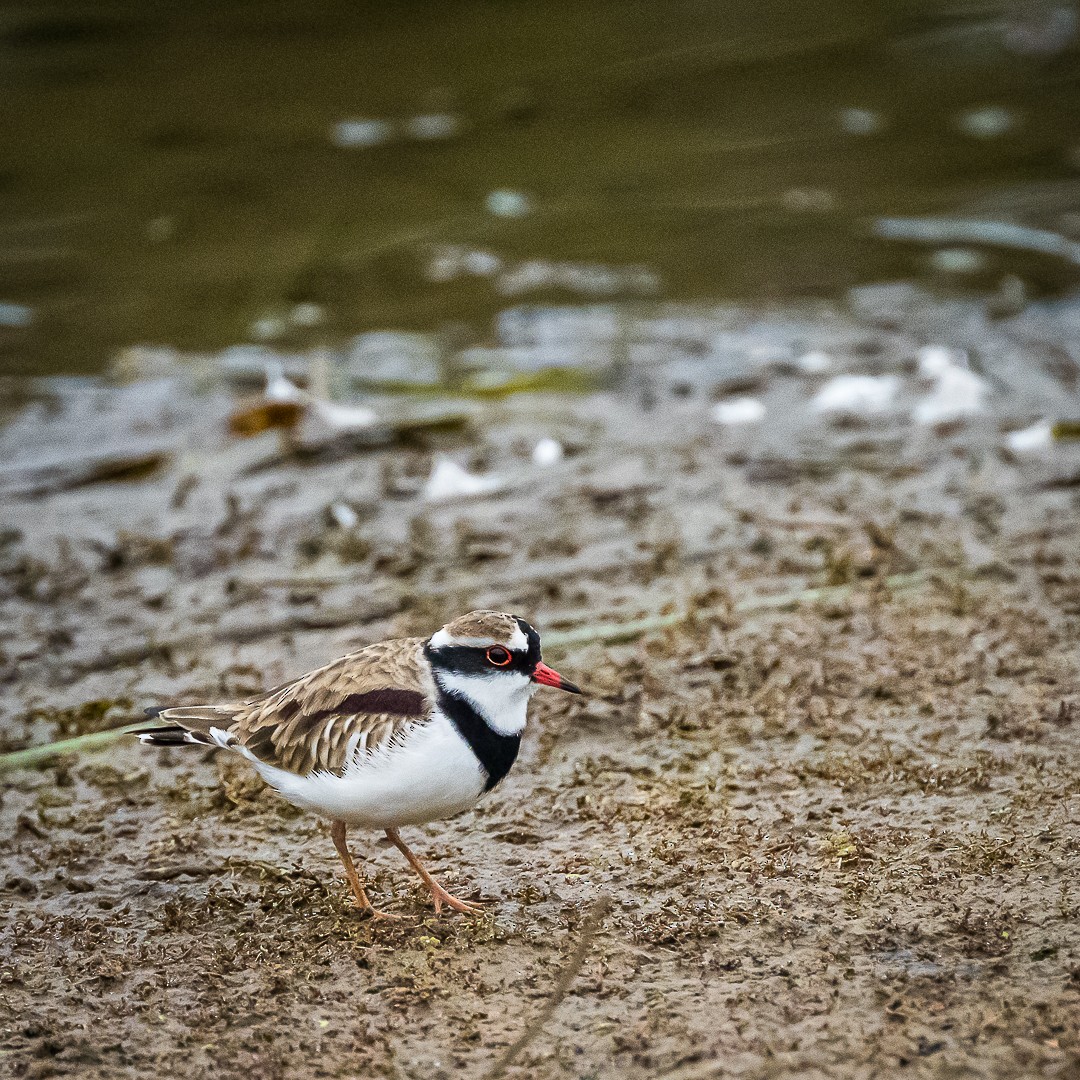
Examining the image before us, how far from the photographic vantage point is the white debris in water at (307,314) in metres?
9.34

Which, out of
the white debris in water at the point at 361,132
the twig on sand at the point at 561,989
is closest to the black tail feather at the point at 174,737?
the twig on sand at the point at 561,989

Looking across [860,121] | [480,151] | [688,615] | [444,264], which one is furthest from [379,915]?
[860,121]

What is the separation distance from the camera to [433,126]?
41.3ft

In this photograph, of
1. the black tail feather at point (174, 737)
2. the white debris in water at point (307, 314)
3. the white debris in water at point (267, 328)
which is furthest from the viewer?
the white debris in water at point (307, 314)

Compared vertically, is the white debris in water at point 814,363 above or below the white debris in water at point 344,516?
above

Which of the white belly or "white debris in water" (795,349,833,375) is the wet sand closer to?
"white debris in water" (795,349,833,375)

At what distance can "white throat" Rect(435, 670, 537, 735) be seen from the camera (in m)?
4.17

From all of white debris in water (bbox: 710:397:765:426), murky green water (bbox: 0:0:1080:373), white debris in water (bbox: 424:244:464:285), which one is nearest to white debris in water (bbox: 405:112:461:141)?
murky green water (bbox: 0:0:1080:373)

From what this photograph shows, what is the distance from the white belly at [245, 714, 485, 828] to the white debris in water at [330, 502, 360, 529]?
2.78 meters

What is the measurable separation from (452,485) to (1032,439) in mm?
2900

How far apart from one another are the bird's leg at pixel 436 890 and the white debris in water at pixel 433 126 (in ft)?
29.7

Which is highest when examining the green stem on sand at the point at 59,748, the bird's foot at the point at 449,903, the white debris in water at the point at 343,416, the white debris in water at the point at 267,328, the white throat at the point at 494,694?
the white throat at the point at 494,694

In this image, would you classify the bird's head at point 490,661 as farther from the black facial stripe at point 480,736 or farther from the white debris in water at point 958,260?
the white debris in water at point 958,260

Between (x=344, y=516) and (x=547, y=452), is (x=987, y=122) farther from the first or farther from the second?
(x=344, y=516)
